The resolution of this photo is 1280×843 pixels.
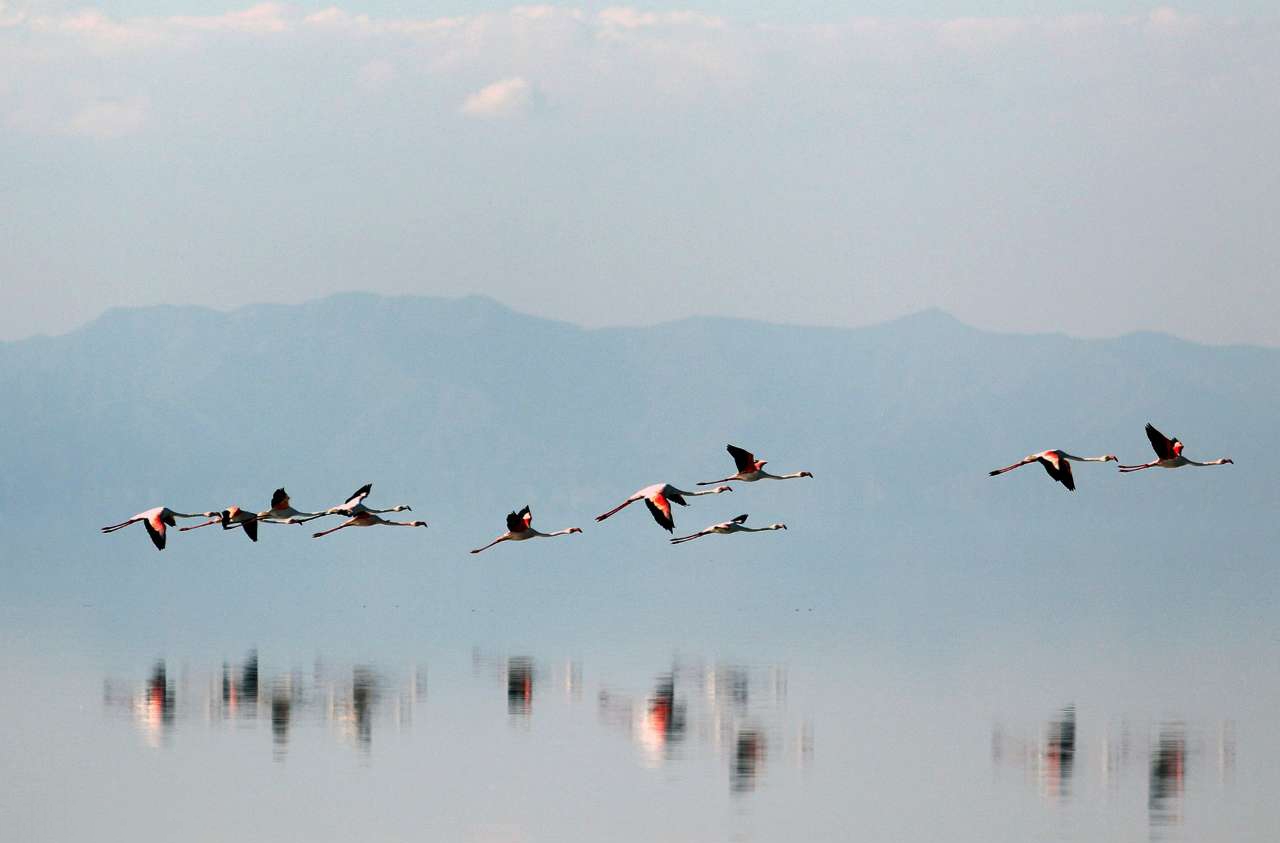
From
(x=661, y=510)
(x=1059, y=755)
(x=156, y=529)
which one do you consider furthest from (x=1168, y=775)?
(x=156, y=529)

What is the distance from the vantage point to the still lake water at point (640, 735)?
39500mm

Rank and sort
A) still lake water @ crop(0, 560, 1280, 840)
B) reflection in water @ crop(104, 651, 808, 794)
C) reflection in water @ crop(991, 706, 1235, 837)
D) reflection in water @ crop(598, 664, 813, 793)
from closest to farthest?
1. still lake water @ crop(0, 560, 1280, 840)
2. reflection in water @ crop(991, 706, 1235, 837)
3. reflection in water @ crop(598, 664, 813, 793)
4. reflection in water @ crop(104, 651, 808, 794)

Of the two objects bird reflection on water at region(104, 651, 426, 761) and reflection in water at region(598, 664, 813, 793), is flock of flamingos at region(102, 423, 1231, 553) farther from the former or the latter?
bird reflection on water at region(104, 651, 426, 761)

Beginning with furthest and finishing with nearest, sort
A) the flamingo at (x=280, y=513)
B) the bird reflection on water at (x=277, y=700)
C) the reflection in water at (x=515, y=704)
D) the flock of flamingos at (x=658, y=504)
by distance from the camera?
Answer: 1. the flamingo at (x=280, y=513)
2. the bird reflection on water at (x=277, y=700)
3. the reflection in water at (x=515, y=704)
4. the flock of flamingos at (x=658, y=504)

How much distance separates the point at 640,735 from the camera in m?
48.8

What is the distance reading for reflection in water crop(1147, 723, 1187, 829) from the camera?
39.7 m

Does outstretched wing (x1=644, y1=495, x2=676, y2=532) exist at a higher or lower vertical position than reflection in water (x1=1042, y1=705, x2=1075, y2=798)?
higher

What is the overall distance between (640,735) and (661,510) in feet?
24.0

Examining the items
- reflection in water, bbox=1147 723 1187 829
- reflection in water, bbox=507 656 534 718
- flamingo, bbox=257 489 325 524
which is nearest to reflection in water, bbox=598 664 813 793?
reflection in water, bbox=507 656 534 718

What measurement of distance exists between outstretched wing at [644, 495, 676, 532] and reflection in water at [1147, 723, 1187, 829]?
10.5 m

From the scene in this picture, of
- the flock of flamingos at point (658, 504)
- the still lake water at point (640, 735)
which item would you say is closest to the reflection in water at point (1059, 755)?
the still lake water at point (640, 735)

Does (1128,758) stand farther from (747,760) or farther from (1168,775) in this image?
(747,760)

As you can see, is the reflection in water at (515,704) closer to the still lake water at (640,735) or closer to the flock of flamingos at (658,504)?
the still lake water at (640,735)

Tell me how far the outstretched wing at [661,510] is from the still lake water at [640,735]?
513 centimetres
